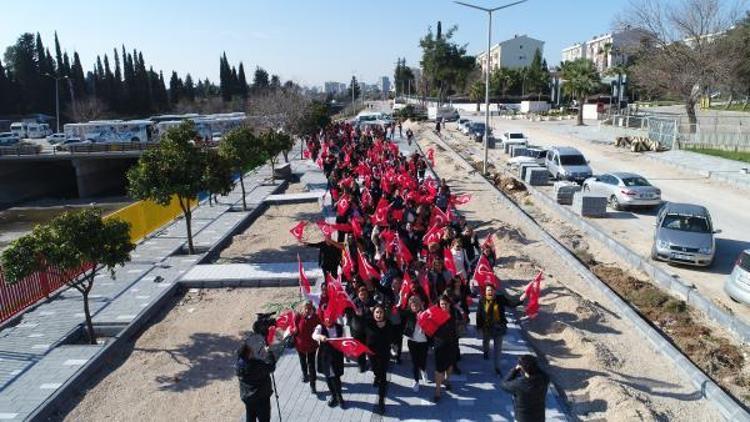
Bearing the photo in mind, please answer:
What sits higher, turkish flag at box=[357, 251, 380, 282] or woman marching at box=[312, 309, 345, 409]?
turkish flag at box=[357, 251, 380, 282]

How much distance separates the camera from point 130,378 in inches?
391

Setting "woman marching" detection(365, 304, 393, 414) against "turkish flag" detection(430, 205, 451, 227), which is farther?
"turkish flag" detection(430, 205, 451, 227)

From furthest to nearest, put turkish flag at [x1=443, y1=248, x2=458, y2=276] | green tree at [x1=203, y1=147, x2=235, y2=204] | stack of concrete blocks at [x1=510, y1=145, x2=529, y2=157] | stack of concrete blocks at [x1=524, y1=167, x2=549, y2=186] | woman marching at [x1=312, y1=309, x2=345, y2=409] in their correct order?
stack of concrete blocks at [x1=510, y1=145, x2=529, y2=157] → stack of concrete blocks at [x1=524, y1=167, x2=549, y2=186] → green tree at [x1=203, y1=147, x2=235, y2=204] → turkish flag at [x1=443, y1=248, x2=458, y2=276] → woman marching at [x1=312, y1=309, x2=345, y2=409]

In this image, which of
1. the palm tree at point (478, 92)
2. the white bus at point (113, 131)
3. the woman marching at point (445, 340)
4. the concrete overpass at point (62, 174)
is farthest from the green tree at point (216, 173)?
the palm tree at point (478, 92)

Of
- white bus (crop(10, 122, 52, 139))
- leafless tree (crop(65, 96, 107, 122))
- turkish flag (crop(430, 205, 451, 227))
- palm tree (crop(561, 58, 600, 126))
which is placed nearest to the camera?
turkish flag (crop(430, 205, 451, 227))

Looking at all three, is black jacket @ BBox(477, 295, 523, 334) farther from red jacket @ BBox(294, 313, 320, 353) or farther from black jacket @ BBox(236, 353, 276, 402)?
black jacket @ BBox(236, 353, 276, 402)

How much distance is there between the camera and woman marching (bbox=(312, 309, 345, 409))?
7883mm

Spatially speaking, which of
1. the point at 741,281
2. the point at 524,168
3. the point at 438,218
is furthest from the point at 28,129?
the point at 741,281

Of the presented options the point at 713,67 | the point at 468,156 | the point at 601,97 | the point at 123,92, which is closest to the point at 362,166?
the point at 468,156

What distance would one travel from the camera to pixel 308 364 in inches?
343

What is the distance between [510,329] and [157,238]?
517 inches

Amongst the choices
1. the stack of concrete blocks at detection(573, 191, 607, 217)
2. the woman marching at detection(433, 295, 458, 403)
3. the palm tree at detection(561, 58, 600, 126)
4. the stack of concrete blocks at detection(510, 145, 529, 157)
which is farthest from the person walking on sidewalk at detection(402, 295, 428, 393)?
the palm tree at detection(561, 58, 600, 126)

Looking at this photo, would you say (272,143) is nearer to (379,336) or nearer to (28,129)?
(379,336)

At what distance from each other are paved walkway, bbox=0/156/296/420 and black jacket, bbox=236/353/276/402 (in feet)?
13.2
